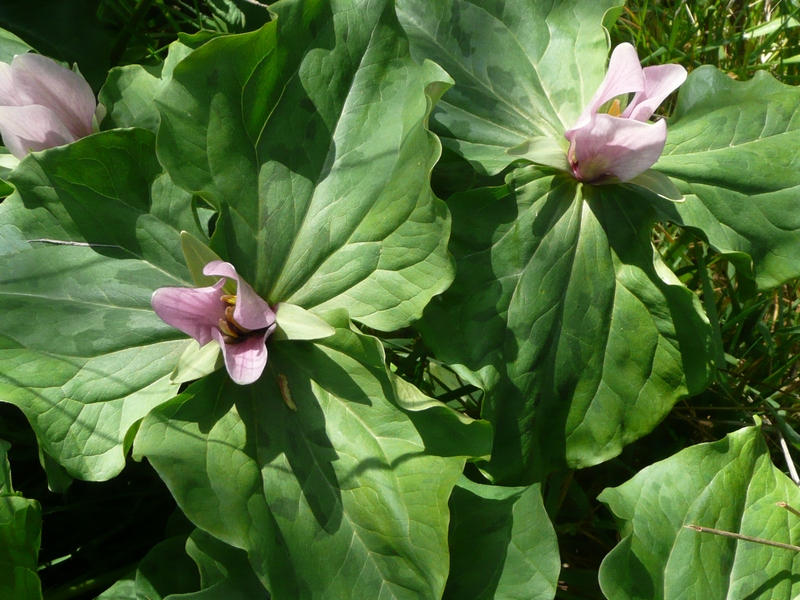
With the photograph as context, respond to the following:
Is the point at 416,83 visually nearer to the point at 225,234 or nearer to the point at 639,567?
the point at 225,234

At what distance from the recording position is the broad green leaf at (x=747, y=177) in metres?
1.93

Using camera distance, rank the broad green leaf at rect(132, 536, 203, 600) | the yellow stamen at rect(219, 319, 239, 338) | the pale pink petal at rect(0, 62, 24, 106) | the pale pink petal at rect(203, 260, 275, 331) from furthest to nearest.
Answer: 1. the broad green leaf at rect(132, 536, 203, 600)
2. the pale pink petal at rect(0, 62, 24, 106)
3. the yellow stamen at rect(219, 319, 239, 338)
4. the pale pink petal at rect(203, 260, 275, 331)

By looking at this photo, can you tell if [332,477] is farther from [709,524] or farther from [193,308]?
[709,524]

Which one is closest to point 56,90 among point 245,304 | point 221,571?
Result: point 245,304

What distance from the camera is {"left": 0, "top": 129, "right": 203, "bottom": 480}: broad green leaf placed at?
1636 mm

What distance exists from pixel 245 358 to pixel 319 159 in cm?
49

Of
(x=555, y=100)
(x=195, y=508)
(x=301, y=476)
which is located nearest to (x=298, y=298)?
(x=301, y=476)

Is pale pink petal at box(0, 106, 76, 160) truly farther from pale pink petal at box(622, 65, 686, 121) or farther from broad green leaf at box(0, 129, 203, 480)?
pale pink petal at box(622, 65, 686, 121)

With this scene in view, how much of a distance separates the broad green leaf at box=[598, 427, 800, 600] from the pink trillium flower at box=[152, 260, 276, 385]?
887 millimetres

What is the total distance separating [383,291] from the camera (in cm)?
164

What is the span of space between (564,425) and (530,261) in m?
0.42

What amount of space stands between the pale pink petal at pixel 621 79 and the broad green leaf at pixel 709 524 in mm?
870

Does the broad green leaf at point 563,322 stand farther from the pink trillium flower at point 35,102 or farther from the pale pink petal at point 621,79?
the pink trillium flower at point 35,102

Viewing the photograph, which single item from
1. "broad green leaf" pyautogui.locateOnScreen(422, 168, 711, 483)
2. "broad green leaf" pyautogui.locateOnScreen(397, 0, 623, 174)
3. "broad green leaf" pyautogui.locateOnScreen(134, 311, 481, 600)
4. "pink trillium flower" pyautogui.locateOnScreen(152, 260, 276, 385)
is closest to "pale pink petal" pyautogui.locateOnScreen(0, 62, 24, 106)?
"pink trillium flower" pyautogui.locateOnScreen(152, 260, 276, 385)
